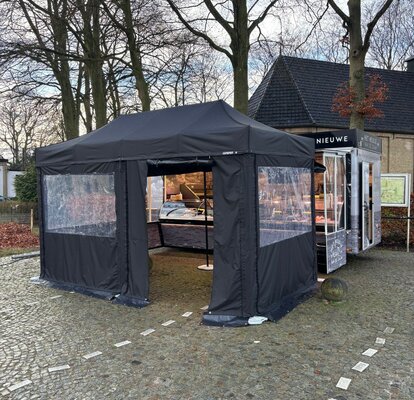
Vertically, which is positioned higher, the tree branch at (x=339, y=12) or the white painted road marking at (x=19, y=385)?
the tree branch at (x=339, y=12)

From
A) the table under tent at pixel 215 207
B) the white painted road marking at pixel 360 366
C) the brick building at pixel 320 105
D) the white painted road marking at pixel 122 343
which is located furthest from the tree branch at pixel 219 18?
the white painted road marking at pixel 360 366

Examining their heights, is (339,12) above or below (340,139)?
above

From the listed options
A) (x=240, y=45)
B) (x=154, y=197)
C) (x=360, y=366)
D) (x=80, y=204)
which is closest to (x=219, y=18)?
(x=240, y=45)

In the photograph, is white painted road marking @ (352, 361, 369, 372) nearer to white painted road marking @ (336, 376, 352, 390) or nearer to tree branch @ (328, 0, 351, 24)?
white painted road marking @ (336, 376, 352, 390)

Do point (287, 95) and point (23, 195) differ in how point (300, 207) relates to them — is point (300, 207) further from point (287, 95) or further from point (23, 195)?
point (23, 195)

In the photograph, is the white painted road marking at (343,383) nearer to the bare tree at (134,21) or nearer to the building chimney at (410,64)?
the bare tree at (134,21)

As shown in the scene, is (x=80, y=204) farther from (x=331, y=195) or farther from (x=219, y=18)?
(x=219, y=18)

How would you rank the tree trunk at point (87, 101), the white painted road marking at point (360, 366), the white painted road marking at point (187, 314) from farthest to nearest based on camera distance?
1. the tree trunk at point (87, 101)
2. the white painted road marking at point (187, 314)
3. the white painted road marking at point (360, 366)

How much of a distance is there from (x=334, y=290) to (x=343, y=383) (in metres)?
2.62

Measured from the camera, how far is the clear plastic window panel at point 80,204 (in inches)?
268

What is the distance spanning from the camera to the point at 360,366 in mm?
4180

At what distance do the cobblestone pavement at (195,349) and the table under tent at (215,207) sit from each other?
39 cm

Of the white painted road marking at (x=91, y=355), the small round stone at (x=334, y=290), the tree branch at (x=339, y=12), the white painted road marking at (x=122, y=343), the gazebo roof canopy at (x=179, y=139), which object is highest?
the tree branch at (x=339, y=12)

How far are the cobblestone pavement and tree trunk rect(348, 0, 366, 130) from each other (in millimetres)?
6479
